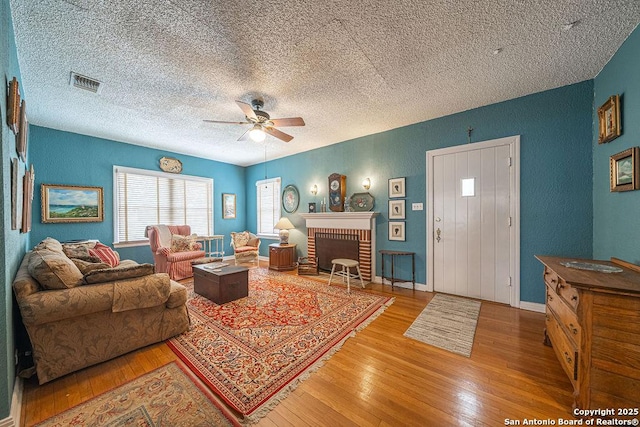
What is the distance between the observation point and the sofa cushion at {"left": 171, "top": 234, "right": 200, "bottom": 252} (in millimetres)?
4637

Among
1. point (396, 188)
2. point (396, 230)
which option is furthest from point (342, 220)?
point (396, 188)

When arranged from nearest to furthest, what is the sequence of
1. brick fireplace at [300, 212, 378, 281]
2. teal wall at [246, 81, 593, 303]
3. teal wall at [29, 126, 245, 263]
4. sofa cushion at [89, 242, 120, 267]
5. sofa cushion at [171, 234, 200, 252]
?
1. teal wall at [246, 81, 593, 303]
2. sofa cushion at [89, 242, 120, 267]
3. teal wall at [29, 126, 245, 263]
4. brick fireplace at [300, 212, 378, 281]
5. sofa cushion at [171, 234, 200, 252]

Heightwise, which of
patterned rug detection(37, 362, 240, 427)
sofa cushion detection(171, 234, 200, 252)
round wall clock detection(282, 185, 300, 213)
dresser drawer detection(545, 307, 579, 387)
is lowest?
patterned rug detection(37, 362, 240, 427)

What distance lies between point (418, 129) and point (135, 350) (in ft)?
15.0

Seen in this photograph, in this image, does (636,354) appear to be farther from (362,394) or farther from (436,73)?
(436,73)

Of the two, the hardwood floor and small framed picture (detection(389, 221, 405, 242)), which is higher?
small framed picture (detection(389, 221, 405, 242))

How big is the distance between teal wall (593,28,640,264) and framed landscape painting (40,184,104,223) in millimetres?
7335

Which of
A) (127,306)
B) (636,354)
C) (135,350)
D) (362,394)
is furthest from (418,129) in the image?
(135,350)

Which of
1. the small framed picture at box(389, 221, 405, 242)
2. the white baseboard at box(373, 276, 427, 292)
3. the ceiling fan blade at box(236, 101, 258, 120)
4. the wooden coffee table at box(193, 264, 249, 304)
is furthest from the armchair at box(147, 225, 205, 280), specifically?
the small framed picture at box(389, 221, 405, 242)

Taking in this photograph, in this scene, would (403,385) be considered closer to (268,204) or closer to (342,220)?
(342,220)

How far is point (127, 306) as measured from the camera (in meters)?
1.96

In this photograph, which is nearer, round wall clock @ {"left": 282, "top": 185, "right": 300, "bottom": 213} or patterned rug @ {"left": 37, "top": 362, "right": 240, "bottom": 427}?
patterned rug @ {"left": 37, "top": 362, "right": 240, "bottom": 427}

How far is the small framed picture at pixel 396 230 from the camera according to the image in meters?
3.94

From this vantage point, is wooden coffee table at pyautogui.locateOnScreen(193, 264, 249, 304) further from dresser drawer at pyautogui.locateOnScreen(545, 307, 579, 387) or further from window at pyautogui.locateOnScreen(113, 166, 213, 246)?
dresser drawer at pyautogui.locateOnScreen(545, 307, 579, 387)
